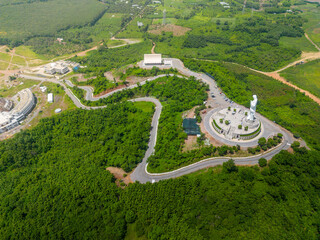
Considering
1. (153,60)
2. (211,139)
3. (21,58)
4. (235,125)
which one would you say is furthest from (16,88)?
(235,125)

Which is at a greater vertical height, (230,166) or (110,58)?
(230,166)

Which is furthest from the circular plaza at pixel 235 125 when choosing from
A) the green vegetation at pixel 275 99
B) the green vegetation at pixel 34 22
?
the green vegetation at pixel 34 22

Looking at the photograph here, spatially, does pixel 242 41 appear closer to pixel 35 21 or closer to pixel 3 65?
pixel 3 65

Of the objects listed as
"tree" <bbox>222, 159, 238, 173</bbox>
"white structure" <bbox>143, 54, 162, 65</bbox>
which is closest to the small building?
"tree" <bbox>222, 159, 238, 173</bbox>

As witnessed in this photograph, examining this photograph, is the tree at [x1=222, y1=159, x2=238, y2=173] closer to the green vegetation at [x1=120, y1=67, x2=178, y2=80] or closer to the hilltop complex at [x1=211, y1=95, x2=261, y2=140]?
the hilltop complex at [x1=211, y1=95, x2=261, y2=140]

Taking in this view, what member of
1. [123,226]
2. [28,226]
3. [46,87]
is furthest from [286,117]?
[46,87]

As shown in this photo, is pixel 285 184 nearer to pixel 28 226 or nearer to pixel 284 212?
pixel 284 212

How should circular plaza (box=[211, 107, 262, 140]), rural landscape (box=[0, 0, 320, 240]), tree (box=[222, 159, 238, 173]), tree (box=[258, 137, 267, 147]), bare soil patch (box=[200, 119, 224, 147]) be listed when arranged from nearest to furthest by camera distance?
1. rural landscape (box=[0, 0, 320, 240])
2. tree (box=[222, 159, 238, 173])
3. tree (box=[258, 137, 267, 147])
4. bare soil patch (box=[200, 119, 224, 147])
5. circular plaza (box=[211, 107, 262, 140])
